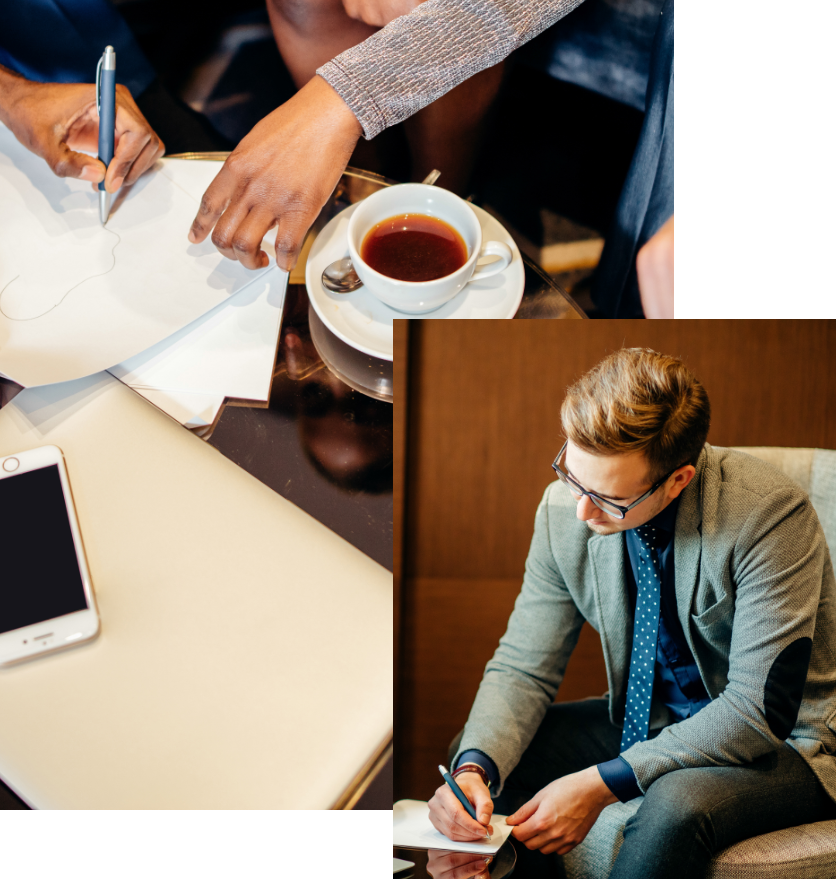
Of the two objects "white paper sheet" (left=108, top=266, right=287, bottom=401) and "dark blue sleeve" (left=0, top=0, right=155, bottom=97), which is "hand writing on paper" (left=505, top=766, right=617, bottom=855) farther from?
"dark blue sleeve" (left=0, top=0, right=155, bottom=97)

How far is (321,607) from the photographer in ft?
2.04

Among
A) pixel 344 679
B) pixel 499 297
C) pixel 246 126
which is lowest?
pixel 344 679

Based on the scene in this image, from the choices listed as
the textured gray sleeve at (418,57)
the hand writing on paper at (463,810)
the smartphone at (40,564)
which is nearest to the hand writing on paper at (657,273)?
the textured gray sleeve at (418,57)

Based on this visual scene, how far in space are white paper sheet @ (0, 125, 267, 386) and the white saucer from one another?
65 millimetres

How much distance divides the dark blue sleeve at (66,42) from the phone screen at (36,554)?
1.38 feet

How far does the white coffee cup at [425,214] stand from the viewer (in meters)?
0.62

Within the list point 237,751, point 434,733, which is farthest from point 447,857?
point 237,751

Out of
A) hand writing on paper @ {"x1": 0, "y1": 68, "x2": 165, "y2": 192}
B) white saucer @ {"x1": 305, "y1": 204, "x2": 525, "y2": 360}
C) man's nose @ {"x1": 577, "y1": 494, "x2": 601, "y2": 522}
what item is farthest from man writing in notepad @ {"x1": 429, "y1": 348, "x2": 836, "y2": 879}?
hand writing on paper @ {"x1": 0, "y1": 68, "x2": 165, "y2": 192}

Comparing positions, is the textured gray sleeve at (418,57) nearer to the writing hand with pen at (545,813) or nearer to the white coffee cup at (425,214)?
the white coffee cup at (425,214)

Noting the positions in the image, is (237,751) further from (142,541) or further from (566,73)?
(566,73)

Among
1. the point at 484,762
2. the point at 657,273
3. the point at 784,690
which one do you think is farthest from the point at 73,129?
the point at 784,690

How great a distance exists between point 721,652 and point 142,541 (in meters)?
0.52

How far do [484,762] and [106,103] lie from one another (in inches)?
27.8

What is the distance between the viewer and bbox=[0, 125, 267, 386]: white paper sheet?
66cm
